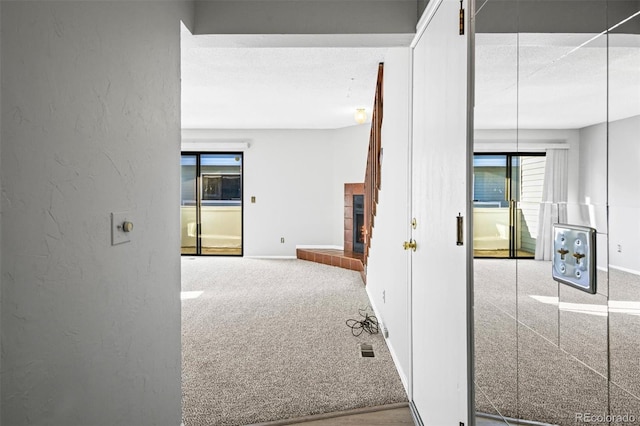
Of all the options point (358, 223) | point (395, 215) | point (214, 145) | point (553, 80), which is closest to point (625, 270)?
point (553, 80)

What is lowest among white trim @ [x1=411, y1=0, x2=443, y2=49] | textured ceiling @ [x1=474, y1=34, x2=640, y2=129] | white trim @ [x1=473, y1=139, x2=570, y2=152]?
white trim @ [x1=473, y1=139, x2=570, y2=152]

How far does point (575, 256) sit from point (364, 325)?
9.56 ft

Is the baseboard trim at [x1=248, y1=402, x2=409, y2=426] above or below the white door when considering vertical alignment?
below

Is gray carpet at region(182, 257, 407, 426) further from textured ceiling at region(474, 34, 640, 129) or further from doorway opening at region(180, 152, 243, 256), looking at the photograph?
doorway opening at region(180, 152, 243, 256)

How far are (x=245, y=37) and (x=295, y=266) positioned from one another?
4.98m

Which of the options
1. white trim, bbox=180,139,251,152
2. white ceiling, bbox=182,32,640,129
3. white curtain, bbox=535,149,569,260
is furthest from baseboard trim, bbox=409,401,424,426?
white trim, bbox=180,139,251,152

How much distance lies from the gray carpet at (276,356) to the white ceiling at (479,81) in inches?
71.1

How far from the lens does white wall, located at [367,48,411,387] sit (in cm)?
251

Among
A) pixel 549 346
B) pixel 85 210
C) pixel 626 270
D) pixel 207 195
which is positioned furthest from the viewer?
pixel 207 195

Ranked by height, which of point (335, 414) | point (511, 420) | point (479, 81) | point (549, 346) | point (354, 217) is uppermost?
point (479, 81)

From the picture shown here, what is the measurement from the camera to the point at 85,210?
1.14 metres

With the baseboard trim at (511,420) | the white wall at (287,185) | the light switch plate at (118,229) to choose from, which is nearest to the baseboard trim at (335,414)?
the baseboard trim at (511,420)

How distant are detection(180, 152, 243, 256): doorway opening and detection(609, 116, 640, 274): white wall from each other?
7556 mm

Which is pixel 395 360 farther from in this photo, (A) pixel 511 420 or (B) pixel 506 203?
(B) pixel 506 203
